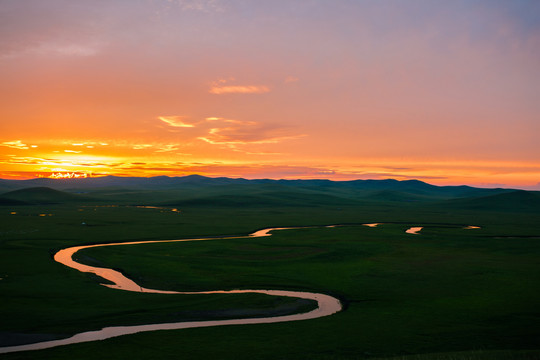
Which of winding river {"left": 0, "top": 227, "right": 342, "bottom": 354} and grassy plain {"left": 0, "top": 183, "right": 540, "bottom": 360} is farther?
winding river {"left": 0, "top": 227, "right": 342, "bottom": 354}

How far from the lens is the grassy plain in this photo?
107 feet

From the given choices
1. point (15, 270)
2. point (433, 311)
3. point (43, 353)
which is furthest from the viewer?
point (15, 270)

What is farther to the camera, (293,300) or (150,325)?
(293,300)

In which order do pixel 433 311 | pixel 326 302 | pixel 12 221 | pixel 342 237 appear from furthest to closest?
pixel 12 221 < pixel 342 237 < pixel 326 302 < pixel 433 311

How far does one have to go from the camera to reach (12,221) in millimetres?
129750

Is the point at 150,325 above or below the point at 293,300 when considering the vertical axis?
below

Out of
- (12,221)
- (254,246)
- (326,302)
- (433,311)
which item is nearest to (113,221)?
Answer: (12,221)

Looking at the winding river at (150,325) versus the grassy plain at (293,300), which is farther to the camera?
the winding river at (150,325)

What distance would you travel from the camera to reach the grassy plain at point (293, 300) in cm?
3269

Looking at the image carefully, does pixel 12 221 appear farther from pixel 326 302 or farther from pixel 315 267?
pixel 326 302

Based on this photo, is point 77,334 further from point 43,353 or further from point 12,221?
point 12,221

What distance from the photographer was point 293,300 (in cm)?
4797

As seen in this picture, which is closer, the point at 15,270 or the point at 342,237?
the point at 15,270

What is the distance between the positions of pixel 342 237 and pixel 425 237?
63.5 ft
